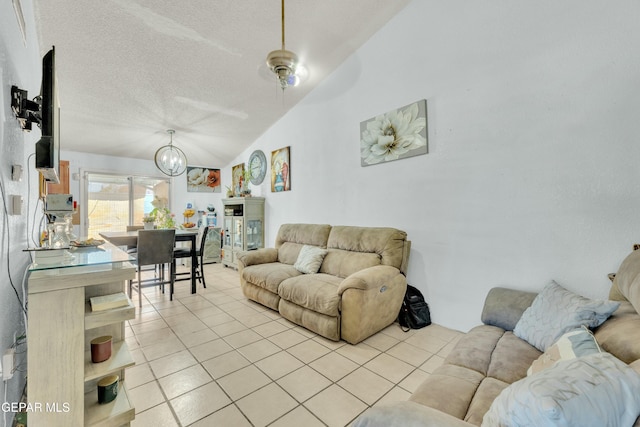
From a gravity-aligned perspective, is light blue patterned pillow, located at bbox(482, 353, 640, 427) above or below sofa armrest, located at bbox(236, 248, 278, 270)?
above

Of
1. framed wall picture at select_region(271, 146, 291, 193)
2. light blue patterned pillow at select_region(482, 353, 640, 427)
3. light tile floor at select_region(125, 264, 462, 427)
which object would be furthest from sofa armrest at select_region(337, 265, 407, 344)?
framed wall picture at select_region(271, 146, 291, 193)

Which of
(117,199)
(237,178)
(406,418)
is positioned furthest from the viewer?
(237,178)

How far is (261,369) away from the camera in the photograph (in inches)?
77.5

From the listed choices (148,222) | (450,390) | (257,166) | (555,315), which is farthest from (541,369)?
(257,166)

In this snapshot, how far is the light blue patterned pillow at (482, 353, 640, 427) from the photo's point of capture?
0.61 metres

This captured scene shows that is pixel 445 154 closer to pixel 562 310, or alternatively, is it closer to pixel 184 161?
pixel 562 310

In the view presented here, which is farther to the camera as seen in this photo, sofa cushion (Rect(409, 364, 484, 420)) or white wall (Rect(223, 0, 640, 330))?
white wall (Rect(223, 0, 640, 330))

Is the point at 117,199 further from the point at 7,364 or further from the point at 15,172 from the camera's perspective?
the point at 7,364

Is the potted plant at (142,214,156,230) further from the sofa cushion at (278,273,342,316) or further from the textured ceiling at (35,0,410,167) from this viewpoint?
the sofa cushion at (278,273,342,316)

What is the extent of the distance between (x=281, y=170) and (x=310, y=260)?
2.03 meters

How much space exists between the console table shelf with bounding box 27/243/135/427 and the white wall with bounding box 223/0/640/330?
103 inches

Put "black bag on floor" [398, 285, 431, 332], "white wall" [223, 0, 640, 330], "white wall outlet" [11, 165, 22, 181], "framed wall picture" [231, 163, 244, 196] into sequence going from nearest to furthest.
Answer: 1. "white wall outlet" [11, 165, 22, 181]
2. "white wall" [223, 0, 640, 330]
3. "black bag on floor" [398, 285, 431, 332]
4. "framed wall picture" [231, 163, 244, 196]

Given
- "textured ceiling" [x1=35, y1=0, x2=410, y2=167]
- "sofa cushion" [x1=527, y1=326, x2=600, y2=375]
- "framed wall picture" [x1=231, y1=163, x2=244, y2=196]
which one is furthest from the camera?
"framed wall picture" [x1=231, y1=163, x2=244, y2=196]

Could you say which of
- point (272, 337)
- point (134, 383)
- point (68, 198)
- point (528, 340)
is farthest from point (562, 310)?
point (68, 198)
